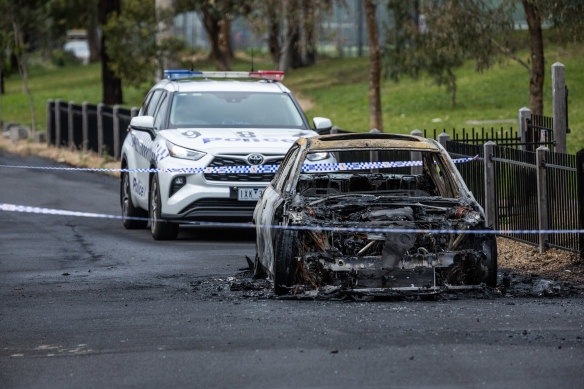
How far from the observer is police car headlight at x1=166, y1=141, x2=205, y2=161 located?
571 inches

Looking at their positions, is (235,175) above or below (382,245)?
above

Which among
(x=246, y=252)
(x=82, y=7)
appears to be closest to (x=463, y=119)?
(x=246, y=252)

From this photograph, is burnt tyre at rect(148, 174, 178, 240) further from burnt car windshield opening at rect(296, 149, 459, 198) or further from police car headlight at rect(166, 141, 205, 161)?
burnt car windshield opening at rect(296, 149, 459, 198)

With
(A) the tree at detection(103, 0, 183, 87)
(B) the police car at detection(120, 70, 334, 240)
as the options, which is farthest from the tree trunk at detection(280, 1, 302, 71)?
(B) the police car at detection(120, 70, 334, 240)

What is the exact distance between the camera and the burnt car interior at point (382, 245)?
9555mm

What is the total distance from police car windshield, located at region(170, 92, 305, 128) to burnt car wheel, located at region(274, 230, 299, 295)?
5.84 metres

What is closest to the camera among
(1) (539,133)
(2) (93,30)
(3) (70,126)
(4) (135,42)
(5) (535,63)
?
(1) (539,133)

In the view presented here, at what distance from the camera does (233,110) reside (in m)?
15.8

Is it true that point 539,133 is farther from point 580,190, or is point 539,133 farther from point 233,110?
point 580,190

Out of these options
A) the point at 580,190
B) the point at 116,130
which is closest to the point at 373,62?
the point at 116,130

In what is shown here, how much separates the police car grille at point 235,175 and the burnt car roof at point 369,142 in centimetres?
335

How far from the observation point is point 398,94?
4462cm

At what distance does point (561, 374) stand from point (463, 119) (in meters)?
28.5

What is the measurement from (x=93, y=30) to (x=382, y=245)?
6949 centimetres
